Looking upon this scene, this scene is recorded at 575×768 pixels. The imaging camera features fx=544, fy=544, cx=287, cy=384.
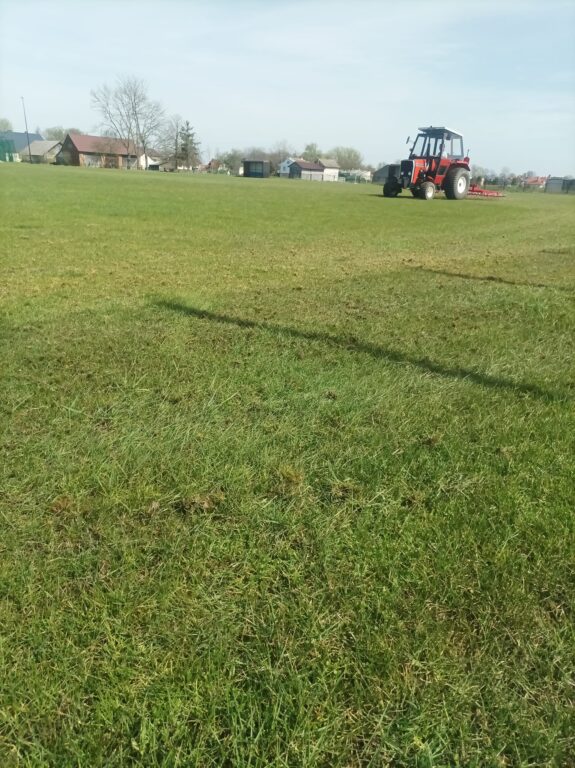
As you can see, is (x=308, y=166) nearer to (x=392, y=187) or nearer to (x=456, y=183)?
(x=392, y=187)

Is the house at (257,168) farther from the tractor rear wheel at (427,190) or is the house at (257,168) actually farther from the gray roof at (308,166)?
the tractor rear wheel at (427,190)

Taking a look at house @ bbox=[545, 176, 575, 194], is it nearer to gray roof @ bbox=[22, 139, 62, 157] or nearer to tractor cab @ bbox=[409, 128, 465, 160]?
tractor cab @ bbox=[409, 128, 465, 160]

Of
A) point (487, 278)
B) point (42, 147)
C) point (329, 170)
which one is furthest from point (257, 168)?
point (487, 278)

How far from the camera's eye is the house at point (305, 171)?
4902 inches

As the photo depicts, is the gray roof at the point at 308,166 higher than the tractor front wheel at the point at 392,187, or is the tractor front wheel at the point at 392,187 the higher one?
the gray roof at the point at 308,166

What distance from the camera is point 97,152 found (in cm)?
9962

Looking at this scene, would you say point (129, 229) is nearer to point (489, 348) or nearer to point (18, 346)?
point (18, 346)

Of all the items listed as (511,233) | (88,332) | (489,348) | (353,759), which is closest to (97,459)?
(353,759)

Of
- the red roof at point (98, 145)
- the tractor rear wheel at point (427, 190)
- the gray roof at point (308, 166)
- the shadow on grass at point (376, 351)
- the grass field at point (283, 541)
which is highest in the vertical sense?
the red roof at point (98, 145)

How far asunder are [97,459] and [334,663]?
5.35 feet

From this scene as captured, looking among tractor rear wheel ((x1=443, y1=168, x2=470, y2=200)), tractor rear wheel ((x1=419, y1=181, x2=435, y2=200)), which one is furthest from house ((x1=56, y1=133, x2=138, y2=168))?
tractor rear wheel ((x1=419, y1=181, x2=435, y2=200))

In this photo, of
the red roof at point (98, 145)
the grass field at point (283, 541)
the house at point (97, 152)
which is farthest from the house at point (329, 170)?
the grass field at point (283, 541)

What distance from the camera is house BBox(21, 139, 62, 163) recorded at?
112 m

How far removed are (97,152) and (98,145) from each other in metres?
1.58
